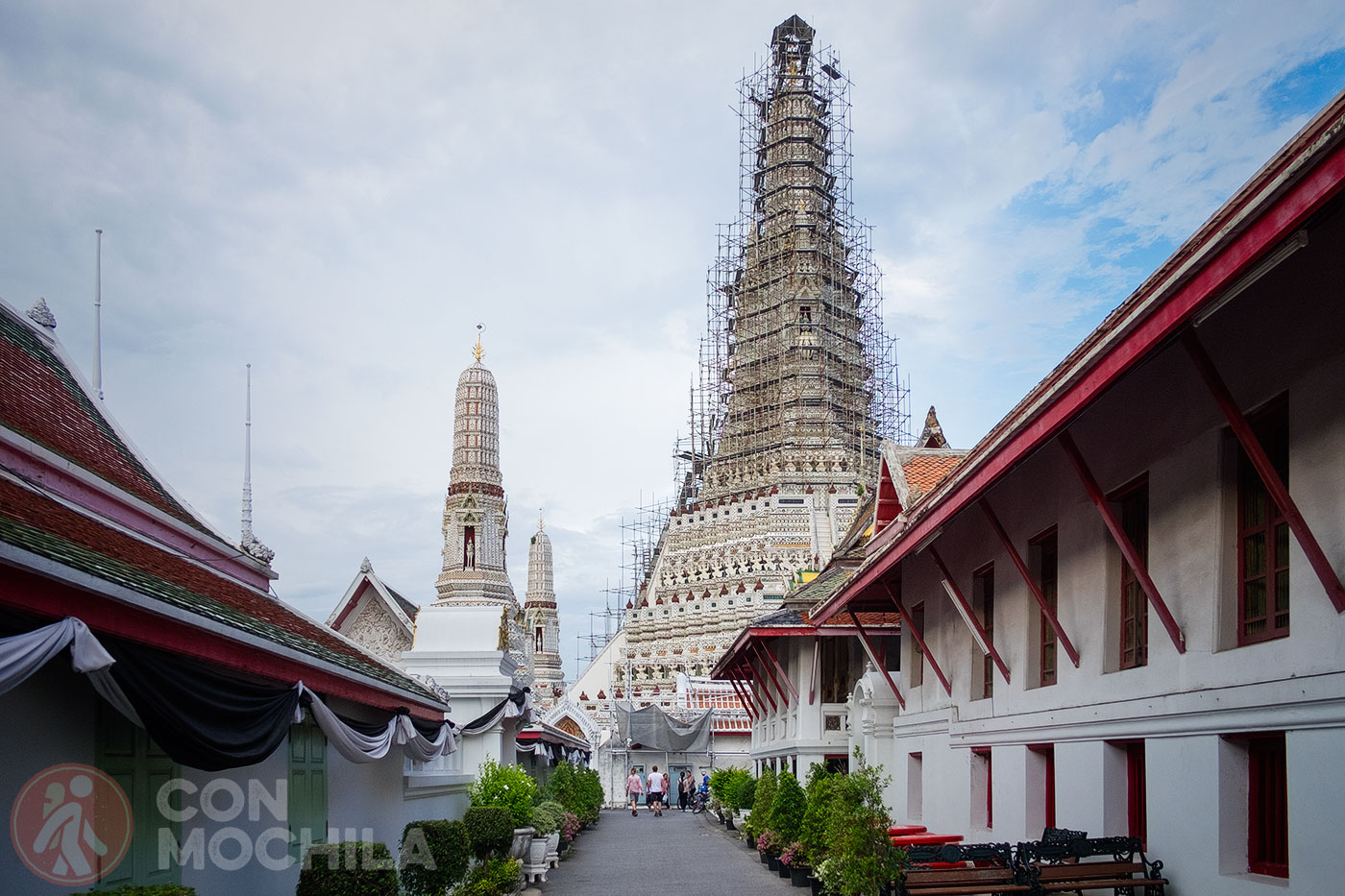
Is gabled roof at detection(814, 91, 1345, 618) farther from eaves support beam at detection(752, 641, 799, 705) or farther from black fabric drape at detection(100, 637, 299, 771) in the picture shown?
eaves support beam at detection(752, 641, 799, 705)

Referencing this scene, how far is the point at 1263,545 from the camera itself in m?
8.34

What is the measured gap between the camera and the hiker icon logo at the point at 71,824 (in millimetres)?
6922

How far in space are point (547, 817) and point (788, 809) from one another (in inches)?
168

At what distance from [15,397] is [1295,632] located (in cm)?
1061

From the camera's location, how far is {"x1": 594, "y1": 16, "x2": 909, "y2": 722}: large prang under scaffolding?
208 ft

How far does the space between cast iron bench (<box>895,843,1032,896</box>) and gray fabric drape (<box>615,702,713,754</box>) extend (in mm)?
35644

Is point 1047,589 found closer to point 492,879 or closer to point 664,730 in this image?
point 492,879

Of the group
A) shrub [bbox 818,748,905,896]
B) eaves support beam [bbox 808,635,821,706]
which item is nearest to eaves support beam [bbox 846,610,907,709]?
eaves support beam [bbox 808,635,821,706]

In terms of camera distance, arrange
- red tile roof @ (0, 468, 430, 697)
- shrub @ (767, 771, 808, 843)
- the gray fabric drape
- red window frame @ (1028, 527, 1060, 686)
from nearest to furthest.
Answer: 1. red tile roof @ (0, 468, 430, 697)
2. red window frame @ (1028, 527, 1060, 686)
3. shrub @ (767, 771, 808, 843)
4. the gray fabric drape

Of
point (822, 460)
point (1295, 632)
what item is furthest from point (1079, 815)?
point (822, 460)

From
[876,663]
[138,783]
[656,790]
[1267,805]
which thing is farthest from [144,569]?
[656,790]

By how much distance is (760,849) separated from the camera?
70.8 ft

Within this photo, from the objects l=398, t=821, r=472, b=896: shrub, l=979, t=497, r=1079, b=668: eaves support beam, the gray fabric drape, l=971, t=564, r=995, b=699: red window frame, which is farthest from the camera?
the gray fabric drape

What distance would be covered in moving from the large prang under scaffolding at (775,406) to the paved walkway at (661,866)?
98.6 feet
